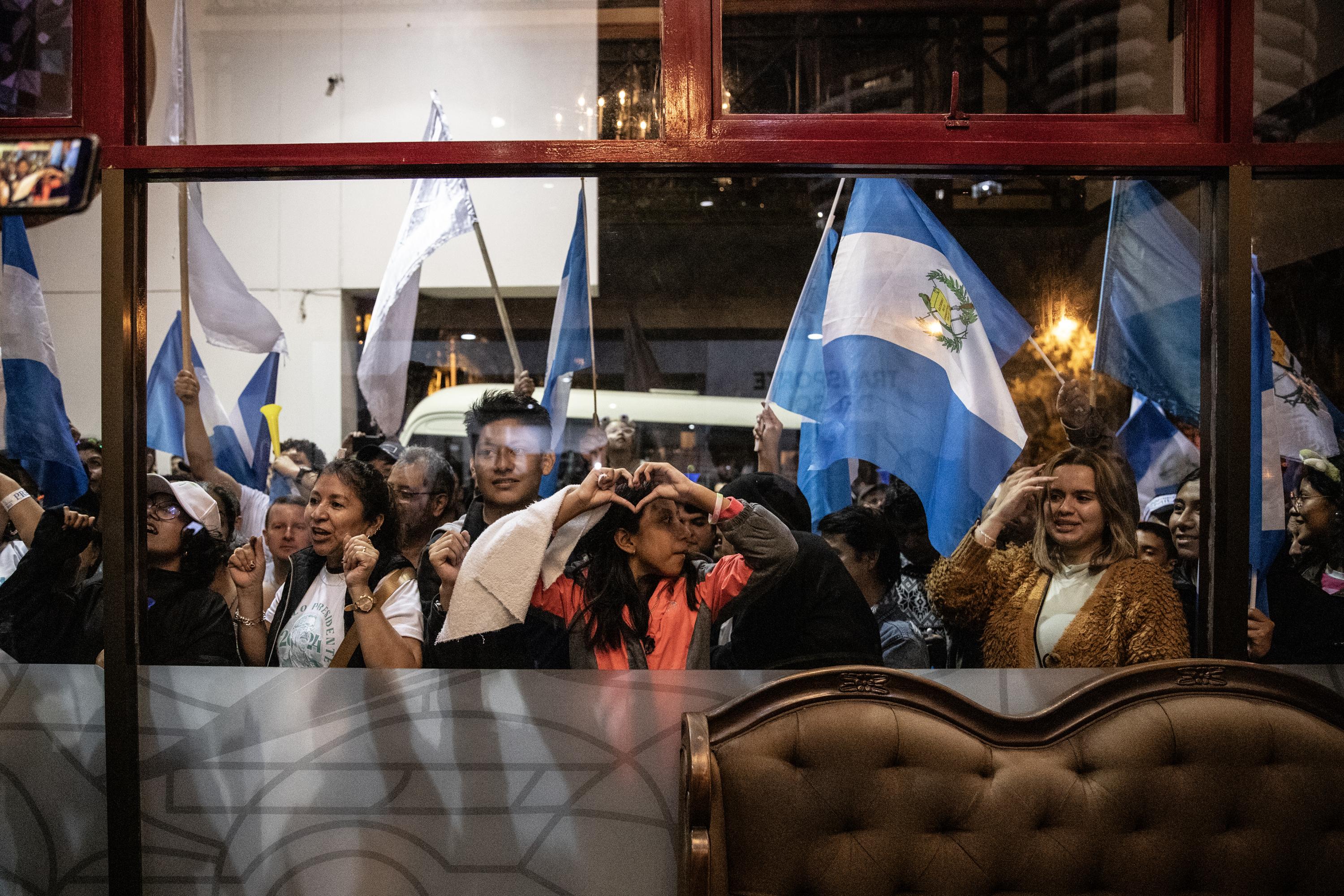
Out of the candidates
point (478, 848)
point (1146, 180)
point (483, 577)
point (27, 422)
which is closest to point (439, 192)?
point (483, 577)

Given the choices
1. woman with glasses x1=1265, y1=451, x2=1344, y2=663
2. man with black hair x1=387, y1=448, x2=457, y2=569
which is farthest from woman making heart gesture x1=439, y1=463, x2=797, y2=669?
woman with glasses x1=1265, y1=451, x2=1344, y2=663

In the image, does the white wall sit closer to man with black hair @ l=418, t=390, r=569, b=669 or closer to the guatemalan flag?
man with black hair @ l=418, t=390, r=569, b=669

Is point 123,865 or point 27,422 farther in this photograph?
point 27,422

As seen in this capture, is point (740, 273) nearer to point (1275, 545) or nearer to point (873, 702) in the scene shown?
point (873, 702)

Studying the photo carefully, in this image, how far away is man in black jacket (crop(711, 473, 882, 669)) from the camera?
7.27 feet

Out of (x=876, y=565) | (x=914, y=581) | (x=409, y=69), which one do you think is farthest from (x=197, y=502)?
(x=914, y=581)

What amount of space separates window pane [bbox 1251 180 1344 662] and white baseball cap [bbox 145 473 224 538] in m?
2.74

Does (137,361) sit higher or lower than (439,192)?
lower

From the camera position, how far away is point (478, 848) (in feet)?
7.13

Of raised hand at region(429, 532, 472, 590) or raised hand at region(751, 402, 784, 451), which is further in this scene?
raised hand at region(751, 402, 784, 451)

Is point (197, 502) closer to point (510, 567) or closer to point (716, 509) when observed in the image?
point (510, 567)

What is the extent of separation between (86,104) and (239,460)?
3.11 ft

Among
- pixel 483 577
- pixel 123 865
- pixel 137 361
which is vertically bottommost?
pixel 123 865

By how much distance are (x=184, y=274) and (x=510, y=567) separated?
1.16 m
